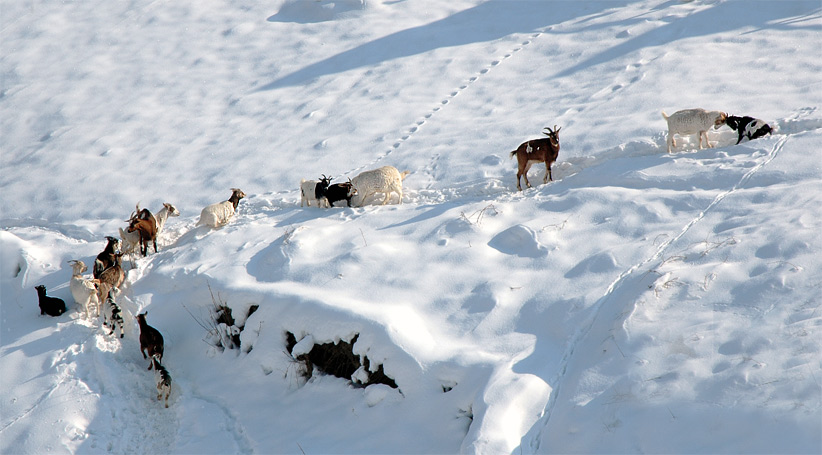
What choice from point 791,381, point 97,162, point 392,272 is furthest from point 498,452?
point 97,162

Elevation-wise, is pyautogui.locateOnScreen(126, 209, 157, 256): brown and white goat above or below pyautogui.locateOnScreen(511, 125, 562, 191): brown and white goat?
below

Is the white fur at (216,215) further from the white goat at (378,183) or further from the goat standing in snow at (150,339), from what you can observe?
the goat standing in snow at (150,339)

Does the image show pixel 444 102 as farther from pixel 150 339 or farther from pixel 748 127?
pixel 150 339

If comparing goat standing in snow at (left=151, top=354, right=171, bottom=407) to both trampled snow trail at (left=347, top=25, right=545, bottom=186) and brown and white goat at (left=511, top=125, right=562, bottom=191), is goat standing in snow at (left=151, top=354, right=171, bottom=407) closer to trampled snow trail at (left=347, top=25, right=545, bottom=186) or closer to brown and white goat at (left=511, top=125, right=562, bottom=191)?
trampled snow trail at (left=347, top=25, right=545, bottom=186)

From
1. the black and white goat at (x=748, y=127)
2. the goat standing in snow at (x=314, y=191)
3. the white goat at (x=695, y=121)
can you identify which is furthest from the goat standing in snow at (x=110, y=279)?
the black and white goat at (x=748, y=127)

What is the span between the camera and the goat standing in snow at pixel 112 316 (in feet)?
28.8

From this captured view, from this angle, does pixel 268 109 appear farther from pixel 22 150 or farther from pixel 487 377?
pixel 487 377

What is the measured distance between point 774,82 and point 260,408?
1144 centimetres

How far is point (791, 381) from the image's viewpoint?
5.25 m

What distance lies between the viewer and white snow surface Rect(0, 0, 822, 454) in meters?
5.99

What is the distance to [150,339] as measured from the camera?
8266mm

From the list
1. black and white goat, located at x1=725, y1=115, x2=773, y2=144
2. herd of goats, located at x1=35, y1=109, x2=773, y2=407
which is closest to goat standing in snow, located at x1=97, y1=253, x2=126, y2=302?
herd of goats, located at x1=35, y1=109, x2=773, y2=407

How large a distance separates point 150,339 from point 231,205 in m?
3.33

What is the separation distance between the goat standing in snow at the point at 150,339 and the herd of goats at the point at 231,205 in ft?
0.31
